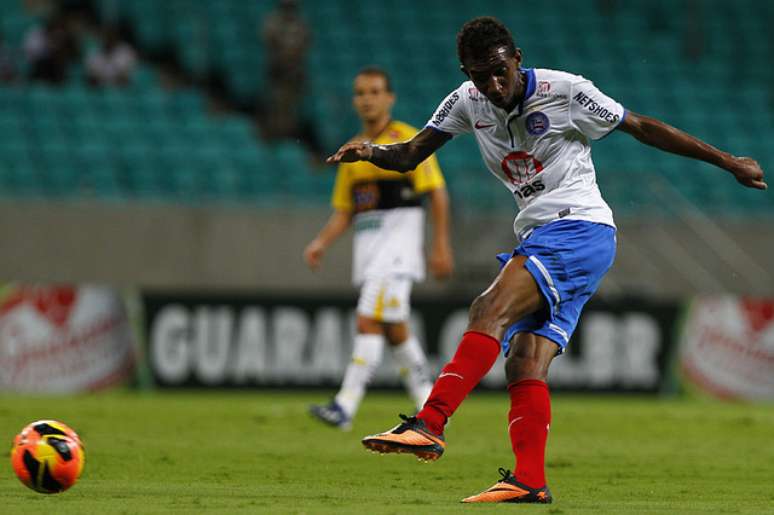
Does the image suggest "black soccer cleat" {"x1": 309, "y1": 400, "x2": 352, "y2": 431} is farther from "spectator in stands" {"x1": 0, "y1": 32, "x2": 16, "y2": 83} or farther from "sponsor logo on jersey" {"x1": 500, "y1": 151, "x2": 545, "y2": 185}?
"spectator in stands" {"x1": 0, "y1": 32, "x2": 16, "y2": 83}

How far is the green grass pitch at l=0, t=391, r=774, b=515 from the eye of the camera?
5910 mm

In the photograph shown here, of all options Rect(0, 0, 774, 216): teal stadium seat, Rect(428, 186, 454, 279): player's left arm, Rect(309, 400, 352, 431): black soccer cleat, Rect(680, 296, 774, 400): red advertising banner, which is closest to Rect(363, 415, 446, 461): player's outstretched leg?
Rect(309, 400, 352, 431): black soccer cleat

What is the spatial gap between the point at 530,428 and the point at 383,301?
434 cm

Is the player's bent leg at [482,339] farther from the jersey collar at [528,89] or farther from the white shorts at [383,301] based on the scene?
the white shorts at [383,301]

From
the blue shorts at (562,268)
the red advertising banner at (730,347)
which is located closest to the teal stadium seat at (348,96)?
the red advertising banner at (730,347)

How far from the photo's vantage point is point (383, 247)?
10398mm

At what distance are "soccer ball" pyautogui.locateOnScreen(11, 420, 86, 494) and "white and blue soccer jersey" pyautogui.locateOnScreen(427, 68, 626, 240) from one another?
7.25ft

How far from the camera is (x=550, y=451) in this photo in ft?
29.4

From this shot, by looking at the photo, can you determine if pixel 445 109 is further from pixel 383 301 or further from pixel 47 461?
pixel 383 301

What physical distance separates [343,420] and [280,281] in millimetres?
8038

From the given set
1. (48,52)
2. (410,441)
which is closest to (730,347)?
(48,52)

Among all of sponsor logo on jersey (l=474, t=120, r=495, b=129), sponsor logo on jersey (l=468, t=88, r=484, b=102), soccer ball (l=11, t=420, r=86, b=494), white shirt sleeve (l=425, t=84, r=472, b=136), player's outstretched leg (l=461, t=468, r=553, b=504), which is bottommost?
player's outstretched leg (l=461, t=468, r=553, b=504)

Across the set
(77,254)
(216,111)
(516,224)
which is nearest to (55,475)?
(516,224)

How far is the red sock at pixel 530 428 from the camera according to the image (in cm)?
598
